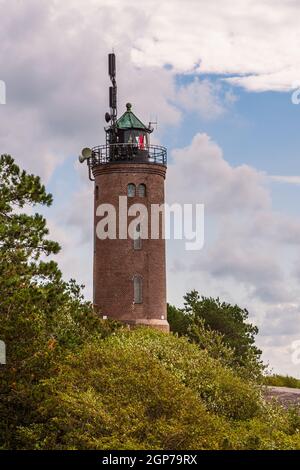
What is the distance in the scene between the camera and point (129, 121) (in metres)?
63.0

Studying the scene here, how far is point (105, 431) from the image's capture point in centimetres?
3106

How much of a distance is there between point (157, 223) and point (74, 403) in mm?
31742

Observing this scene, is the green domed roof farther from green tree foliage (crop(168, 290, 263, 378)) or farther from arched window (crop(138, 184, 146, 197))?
green tree foliage (crop(168, 290, 263, 378))

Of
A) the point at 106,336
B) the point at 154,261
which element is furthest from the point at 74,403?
the point at 154,261

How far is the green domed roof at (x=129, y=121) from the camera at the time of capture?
6275cm

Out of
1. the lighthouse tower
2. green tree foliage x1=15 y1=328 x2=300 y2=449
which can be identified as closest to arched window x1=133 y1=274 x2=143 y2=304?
the lighthouse tower

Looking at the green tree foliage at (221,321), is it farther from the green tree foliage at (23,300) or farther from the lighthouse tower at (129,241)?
the green tree foliage at (23,300)

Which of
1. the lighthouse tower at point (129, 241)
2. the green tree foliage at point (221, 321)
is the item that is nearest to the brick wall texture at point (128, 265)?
the lighthouse tower at point (129, 241)

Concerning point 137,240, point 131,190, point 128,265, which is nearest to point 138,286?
point 128,265

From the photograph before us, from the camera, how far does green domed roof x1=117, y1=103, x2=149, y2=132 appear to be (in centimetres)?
6275

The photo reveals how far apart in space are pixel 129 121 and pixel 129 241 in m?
8.30

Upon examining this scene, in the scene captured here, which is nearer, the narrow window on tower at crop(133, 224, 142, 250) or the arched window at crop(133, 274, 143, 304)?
the arched window at crop(133, 274, 143, 304)

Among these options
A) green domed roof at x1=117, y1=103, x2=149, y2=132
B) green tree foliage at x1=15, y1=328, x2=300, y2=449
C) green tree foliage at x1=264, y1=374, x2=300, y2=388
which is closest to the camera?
green tree foliage at x1=15, y1=328, x2=300, y2=449
